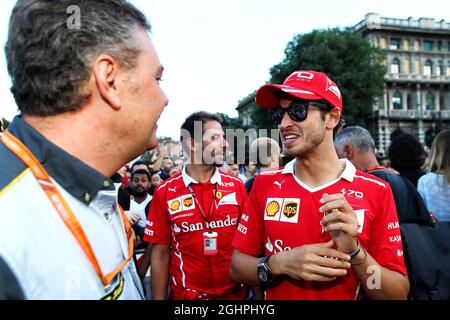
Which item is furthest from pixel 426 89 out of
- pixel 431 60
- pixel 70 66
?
pixel 70 66

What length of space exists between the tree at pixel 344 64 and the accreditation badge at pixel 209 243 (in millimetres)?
27796

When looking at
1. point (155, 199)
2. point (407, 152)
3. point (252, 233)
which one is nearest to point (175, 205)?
point (155, 199)

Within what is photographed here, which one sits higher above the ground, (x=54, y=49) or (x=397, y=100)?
(x=397, y=100)

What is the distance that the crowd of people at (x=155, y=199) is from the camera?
99cm

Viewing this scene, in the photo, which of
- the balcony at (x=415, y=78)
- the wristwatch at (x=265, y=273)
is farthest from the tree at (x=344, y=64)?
the wristwatch at (x=265, y=273)

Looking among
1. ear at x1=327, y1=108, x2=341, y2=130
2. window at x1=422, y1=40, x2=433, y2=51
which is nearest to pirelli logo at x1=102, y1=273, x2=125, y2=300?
ear at x1=327, y1=108, x2=341, y2=130

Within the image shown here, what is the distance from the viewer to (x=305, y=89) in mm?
2146

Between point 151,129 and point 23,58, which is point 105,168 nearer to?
point 151,129

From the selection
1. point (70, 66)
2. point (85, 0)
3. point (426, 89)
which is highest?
point (426, 89)

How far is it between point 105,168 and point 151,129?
7.7 inches

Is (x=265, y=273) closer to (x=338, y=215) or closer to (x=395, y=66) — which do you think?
(x=338, y=215)

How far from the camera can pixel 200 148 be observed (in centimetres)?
351

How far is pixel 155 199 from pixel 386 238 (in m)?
1.89

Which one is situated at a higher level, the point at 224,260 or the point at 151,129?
the point at 151,129
